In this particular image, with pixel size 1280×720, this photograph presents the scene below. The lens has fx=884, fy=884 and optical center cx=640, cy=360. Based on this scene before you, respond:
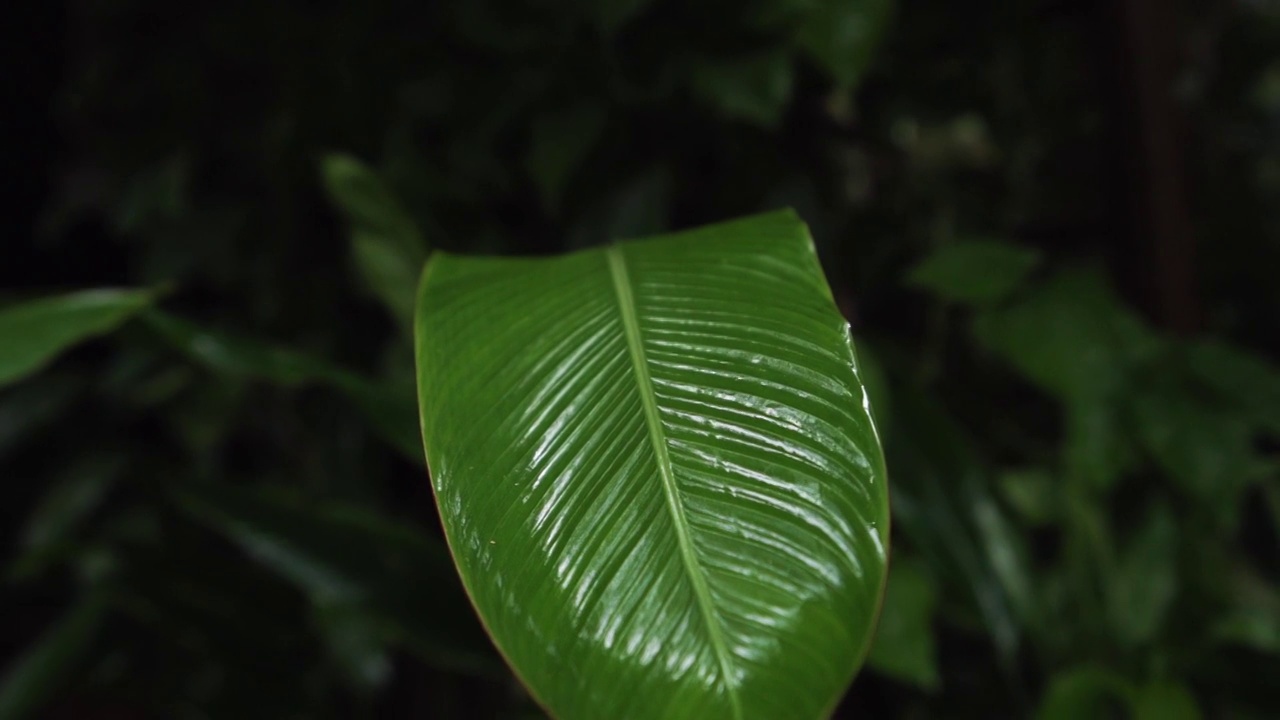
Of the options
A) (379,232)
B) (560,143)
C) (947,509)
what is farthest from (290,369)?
(947,509)

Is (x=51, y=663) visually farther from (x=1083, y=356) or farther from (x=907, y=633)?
(x=1083, y=356)

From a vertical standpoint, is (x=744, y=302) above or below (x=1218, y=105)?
below

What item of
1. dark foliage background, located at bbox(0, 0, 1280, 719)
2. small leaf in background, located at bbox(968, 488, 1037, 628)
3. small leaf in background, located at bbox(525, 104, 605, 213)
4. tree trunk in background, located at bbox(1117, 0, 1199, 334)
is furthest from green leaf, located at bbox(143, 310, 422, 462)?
tree trunk in background, located at bbox(1117, 0, 1199, 334)

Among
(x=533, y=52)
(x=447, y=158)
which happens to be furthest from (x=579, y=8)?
(x=447, y=158)

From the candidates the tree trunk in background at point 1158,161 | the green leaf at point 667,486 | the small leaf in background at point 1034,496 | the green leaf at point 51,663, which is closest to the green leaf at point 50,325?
the green leaf at point 667,486

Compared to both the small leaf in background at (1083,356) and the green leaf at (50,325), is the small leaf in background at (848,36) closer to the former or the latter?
the small leaf in background at (1083,356)

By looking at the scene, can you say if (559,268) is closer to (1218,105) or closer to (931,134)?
(931,134)
